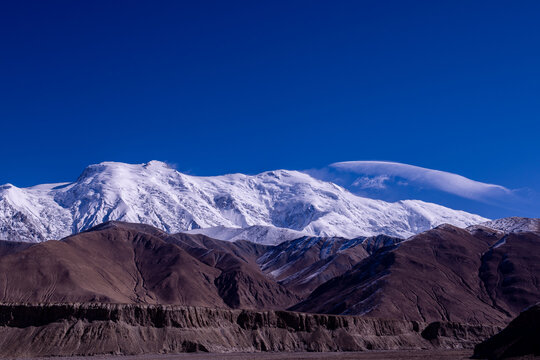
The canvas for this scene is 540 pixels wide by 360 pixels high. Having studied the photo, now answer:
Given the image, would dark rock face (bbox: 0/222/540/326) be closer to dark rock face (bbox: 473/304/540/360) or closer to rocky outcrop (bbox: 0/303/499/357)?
rocky outcrop (bbox: 0/303/499/357)

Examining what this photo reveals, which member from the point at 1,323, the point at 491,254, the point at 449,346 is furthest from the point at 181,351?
the point at 491,254

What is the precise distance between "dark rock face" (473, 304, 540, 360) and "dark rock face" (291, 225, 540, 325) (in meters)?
76.9

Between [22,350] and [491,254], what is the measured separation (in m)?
147

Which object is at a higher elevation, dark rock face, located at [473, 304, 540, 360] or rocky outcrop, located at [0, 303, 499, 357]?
dark rock face, located at [473, 304, 540, 360]

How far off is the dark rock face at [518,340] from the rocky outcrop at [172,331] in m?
30.7

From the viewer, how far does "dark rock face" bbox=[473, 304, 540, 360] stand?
217 ft

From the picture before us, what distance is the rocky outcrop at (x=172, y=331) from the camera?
84.1m

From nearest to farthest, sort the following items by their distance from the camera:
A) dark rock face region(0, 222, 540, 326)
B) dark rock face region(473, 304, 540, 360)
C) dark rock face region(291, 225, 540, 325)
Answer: dark rock face region(473, 304, 540, 360), dark rock face region(291, 225, 540, 325), dark rock face region(0, 222, 540, 326)

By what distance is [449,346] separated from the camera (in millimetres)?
112438

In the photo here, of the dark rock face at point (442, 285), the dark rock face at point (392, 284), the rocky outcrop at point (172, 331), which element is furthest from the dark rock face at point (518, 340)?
the dark rock face at point (442, 285)

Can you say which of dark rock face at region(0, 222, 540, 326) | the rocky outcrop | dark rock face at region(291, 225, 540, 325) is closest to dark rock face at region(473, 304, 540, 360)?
the rocky outcrop

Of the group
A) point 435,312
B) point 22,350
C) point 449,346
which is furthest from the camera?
point 435,312

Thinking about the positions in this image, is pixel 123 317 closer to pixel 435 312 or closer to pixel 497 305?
pixel 435 312

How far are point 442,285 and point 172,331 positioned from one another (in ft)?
337
